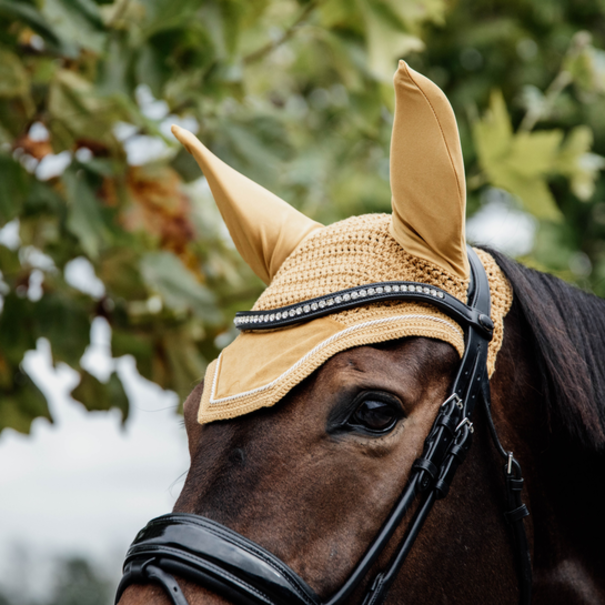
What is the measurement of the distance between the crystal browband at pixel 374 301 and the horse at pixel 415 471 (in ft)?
0.10

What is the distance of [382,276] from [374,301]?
7cm

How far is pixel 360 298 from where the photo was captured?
1.43m

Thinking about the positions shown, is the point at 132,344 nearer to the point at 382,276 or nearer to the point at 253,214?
the point at 253,214

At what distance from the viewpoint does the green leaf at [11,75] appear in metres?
2.09

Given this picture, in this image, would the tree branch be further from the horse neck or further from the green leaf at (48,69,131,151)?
the horse neck

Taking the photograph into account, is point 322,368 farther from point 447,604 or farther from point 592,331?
point 592,331

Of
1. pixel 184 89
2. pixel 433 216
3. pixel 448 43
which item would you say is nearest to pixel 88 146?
pixel 184 89

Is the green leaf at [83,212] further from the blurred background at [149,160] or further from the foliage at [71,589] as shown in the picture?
the foliage at [71,589]

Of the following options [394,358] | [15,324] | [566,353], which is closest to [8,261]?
[15,324]

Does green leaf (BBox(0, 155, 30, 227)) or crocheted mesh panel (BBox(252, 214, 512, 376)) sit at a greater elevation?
crocheted mesh panel (BBox(252, 214, 512, 376))

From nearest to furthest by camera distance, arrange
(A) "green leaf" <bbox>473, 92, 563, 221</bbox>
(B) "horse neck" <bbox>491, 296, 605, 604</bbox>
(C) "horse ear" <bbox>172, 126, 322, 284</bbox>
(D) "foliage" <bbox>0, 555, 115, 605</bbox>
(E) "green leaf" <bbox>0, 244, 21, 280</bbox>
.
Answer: (B) "horse neck" <bbox>491, 296, 605, 604</bbox> → (C) "horse ear" <bbox>172, 126, 322, 284</bbox> → (E) "green leaf" <bbox>0, 244, 21, 280</bbox> → (A) "green leaf" <bbox>473, 92, 563, 221</bbox> → (D) "foliage" <bbox>0, 555, 115, 605</bbox>

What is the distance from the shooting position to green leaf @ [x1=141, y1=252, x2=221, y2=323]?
7.98ft

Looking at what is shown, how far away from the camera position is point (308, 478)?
128cm

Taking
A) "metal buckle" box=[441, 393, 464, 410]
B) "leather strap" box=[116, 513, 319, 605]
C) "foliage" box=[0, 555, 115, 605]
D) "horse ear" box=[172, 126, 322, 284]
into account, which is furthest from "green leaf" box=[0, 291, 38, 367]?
"foliage" box=[0, 555, 115, 605]
